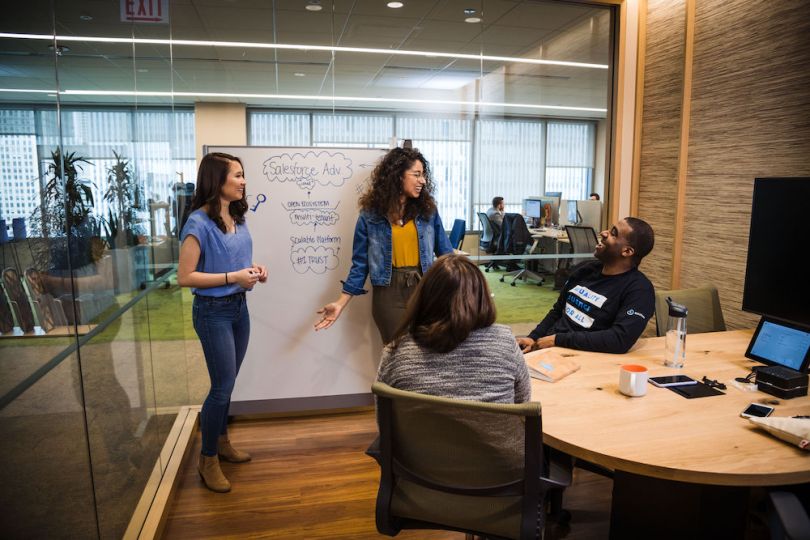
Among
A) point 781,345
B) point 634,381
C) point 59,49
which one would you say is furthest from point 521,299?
point 59,49

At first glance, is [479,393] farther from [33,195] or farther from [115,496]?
[115,496]

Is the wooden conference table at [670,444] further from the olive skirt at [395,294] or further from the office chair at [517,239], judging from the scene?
the office chair at [517,239]

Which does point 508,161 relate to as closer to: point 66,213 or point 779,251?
point 779,251

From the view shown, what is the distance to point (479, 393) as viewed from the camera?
1359mm

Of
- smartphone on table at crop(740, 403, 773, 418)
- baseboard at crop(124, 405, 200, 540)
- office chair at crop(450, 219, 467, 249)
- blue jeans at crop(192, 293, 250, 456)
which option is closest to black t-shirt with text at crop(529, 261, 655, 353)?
smartphone on table at crop(740, 403, 773, 418)

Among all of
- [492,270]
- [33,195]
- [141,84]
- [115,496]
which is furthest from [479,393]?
[492,270]

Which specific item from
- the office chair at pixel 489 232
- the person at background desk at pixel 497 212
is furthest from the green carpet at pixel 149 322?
the office chair at pixel 489 232

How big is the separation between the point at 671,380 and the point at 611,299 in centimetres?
48

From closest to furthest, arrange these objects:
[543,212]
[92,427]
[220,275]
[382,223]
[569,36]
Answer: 1. [92,427]
2. [220,275]
3. [382,223]
4. [569,36]
5. [543,212]

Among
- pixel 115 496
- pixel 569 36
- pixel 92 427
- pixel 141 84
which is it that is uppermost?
pixel 569 36

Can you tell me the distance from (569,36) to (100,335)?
14.8 ft

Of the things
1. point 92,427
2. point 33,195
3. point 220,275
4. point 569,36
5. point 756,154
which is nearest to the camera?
point 33,195

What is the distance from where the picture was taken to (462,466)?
1.34 meters

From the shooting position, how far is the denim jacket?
9.27 feet
